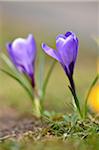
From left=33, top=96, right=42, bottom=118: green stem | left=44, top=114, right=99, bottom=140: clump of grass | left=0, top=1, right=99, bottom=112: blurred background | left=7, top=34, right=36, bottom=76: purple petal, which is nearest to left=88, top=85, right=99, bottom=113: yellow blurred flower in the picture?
left=0, top=1, right=99, bottom=112: blurred background

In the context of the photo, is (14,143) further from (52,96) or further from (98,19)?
(98,19)

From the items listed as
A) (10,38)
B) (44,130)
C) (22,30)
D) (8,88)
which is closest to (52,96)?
(8,88)

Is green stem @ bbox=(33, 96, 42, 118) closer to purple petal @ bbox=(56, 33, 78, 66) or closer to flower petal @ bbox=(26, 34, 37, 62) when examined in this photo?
flower petal @ bbox=(26, 34, 37, 62)

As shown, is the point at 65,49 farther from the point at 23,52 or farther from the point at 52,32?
the point at 52,32

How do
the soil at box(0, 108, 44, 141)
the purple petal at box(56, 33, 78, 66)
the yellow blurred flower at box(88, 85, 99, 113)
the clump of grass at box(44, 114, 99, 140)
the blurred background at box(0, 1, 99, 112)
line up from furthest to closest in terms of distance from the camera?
1. the blurred background at box(0, 1, 99, 112)
2. the yellow blurred flower at box(88, 85, 99, 113)
3. the soil at box(0, 108, 44, 141)
4. the purple petal at box(56, 33, 78, 66)
5. the clump of grass at box(44, 114, 99, 140)

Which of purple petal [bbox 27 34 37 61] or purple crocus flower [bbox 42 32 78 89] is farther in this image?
purple petal [bbox 27 34 37 61]

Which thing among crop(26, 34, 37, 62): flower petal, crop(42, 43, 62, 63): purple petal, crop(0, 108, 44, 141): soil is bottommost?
crop(0, 108, 44, 141): soil

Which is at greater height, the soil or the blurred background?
the blurred background
